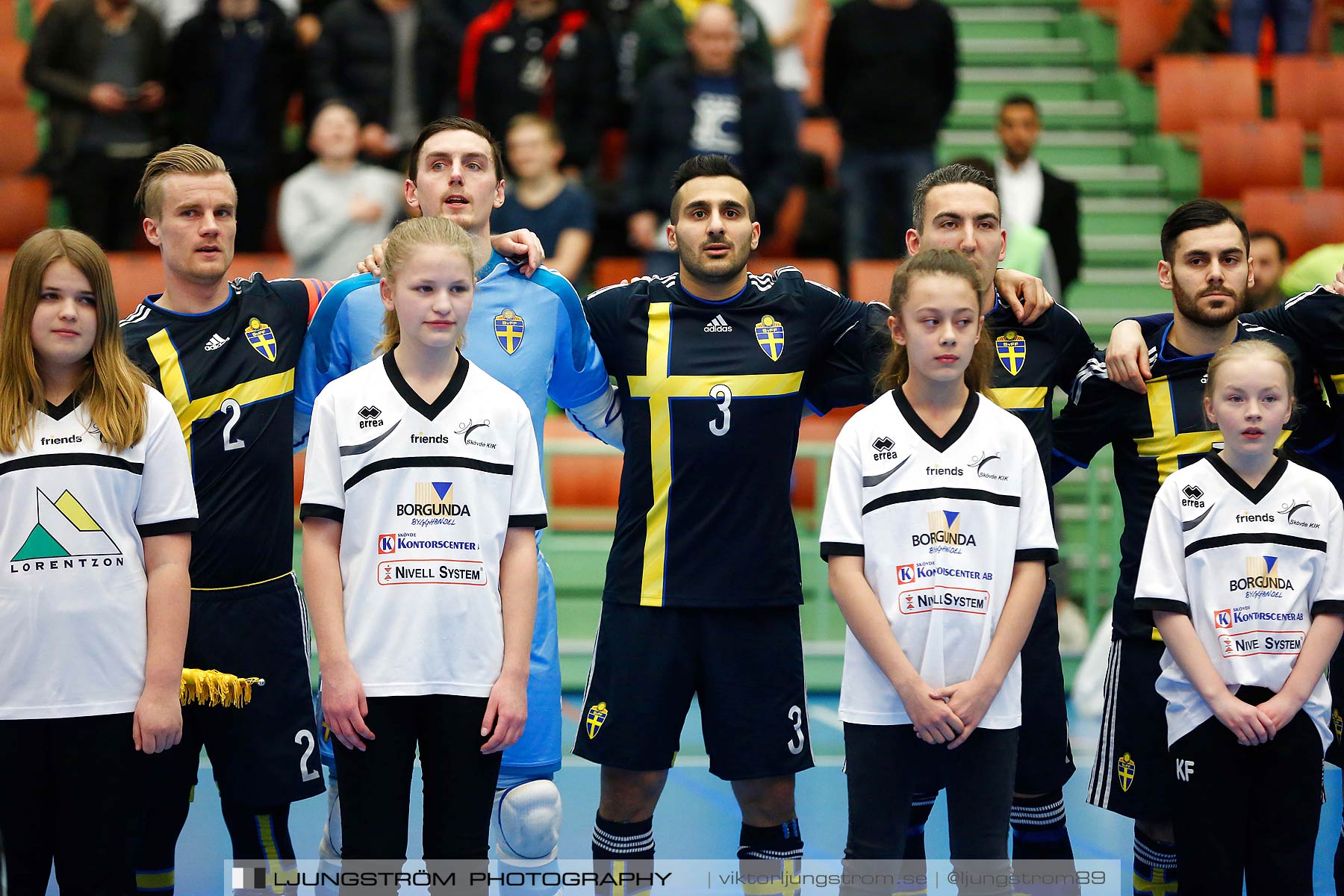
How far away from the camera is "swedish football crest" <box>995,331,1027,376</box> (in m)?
4.23

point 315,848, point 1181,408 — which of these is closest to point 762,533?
point 1181,408

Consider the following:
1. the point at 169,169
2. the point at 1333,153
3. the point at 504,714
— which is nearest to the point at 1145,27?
the point at 1333,153

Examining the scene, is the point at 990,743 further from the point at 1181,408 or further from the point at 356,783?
the point at 356,783

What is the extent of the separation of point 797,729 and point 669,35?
6520 mm

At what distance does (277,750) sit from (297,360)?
3.48 feet

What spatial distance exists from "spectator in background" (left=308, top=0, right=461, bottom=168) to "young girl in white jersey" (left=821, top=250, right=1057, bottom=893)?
6284 millimetres

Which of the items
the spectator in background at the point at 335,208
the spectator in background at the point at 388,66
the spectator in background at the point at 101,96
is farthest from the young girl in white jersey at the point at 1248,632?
the spectator in background at the point at 101,96

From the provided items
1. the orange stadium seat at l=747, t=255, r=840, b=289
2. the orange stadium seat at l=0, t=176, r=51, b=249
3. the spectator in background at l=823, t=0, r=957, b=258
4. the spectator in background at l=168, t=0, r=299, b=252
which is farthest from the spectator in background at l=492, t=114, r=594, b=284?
the orange stadium seat at l=0, t=176, r=51, b=249

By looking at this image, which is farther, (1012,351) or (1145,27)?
(1145,27)

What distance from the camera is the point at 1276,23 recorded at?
11.2 metres

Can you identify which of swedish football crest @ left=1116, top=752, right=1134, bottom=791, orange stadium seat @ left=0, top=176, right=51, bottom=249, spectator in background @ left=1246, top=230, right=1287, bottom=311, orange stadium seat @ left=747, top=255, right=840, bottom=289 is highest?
orange stadium seat @ left=0, top=176, right=51, bottom=249

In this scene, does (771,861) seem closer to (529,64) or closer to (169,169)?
(169,169)

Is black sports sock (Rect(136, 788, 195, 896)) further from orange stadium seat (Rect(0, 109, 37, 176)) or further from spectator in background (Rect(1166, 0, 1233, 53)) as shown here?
spectator in background (Rect(1166, 0, 1233, 53))

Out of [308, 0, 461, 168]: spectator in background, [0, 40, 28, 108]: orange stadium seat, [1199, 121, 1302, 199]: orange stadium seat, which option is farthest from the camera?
[0, 40, 28, 108]: orange stadium seat
